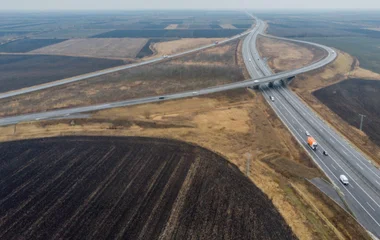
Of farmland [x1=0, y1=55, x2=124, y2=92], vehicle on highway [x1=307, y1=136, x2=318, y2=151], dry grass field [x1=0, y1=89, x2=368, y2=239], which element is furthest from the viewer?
farmland [x1=0, y1=55, x2=124, y2=92]

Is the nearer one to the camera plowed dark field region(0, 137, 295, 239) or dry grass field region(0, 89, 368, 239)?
plowed dark field region(0, 137, 295, 239)

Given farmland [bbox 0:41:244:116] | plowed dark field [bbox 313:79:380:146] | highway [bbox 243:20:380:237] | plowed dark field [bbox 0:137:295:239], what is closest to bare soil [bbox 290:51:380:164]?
plowed dark field [bbox 313:79:380:146]

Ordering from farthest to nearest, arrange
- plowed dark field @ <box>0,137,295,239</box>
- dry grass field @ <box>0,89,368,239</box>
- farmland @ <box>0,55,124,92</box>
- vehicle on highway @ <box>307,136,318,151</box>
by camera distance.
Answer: farmland @ <box>0,55,124,92</box>, vehicle on highway @ <box>307,136,318,151</box>, dry grass field @ <box>0,89,368,239</box>, plowed dark field @ <box>0,137,295,239</box>

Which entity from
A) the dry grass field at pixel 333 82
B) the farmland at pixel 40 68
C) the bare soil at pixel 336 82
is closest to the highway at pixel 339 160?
the bare soil at pixel 336 82

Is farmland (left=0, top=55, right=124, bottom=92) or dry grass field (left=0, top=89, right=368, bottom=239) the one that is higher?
farmland (left=0, top=55, right=124, bottom=92)

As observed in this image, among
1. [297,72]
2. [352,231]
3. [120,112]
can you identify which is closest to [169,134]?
[120,112]

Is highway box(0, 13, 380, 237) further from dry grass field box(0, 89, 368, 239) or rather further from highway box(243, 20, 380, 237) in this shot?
dry grass field box(0, 89, 368, 239)

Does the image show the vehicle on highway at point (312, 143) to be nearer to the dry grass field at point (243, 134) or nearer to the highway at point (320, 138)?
the highway at point (320, 138)

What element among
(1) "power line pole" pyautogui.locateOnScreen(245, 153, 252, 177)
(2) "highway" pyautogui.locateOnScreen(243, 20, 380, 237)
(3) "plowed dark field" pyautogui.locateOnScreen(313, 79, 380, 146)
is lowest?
(1) "power line pole" pyautogui.locateOnScreen(245, 153, 252, 177)

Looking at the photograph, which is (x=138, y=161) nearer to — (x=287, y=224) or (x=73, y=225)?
(x=73, y=225)
